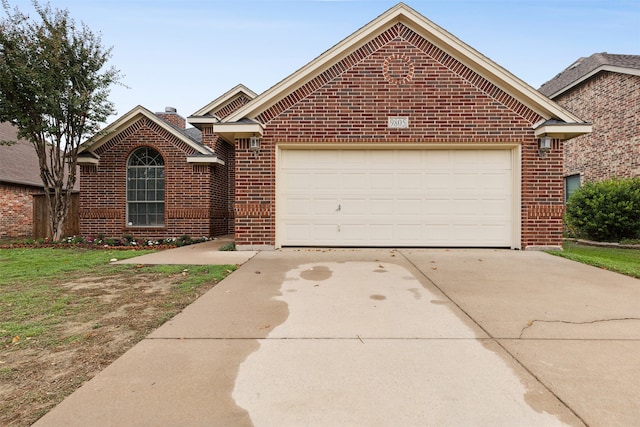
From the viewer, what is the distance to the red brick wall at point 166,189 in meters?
12.0

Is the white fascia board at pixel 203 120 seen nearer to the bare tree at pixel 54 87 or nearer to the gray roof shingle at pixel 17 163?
the bare tree at pixel 54 87


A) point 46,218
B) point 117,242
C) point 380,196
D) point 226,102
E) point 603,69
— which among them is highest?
point 603,69

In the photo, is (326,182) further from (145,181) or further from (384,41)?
(145,181)

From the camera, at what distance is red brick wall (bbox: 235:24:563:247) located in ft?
27.0

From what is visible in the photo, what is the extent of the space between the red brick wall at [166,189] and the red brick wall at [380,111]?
4.27 m

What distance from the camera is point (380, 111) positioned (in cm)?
834

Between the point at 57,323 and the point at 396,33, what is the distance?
8.86 metres

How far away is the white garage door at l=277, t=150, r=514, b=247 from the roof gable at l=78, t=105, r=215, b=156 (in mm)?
5087

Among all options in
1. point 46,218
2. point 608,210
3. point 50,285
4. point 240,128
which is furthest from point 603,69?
point 46,218

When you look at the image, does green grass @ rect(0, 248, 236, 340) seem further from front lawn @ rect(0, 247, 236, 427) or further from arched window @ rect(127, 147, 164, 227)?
arched window @ rect(127, 147, 164, 227)

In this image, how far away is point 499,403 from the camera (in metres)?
2.08

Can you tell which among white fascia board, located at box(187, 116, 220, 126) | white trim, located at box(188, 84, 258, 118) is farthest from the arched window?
white trim, located at box(188, 84, 258, 118)

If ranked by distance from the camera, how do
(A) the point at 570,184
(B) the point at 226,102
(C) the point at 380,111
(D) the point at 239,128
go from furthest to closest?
(A) the point at 570,184
(B) the point at 226,102
(C) the point at 380,111
(D) the point at 239,128

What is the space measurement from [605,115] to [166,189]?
18017 millimetres
